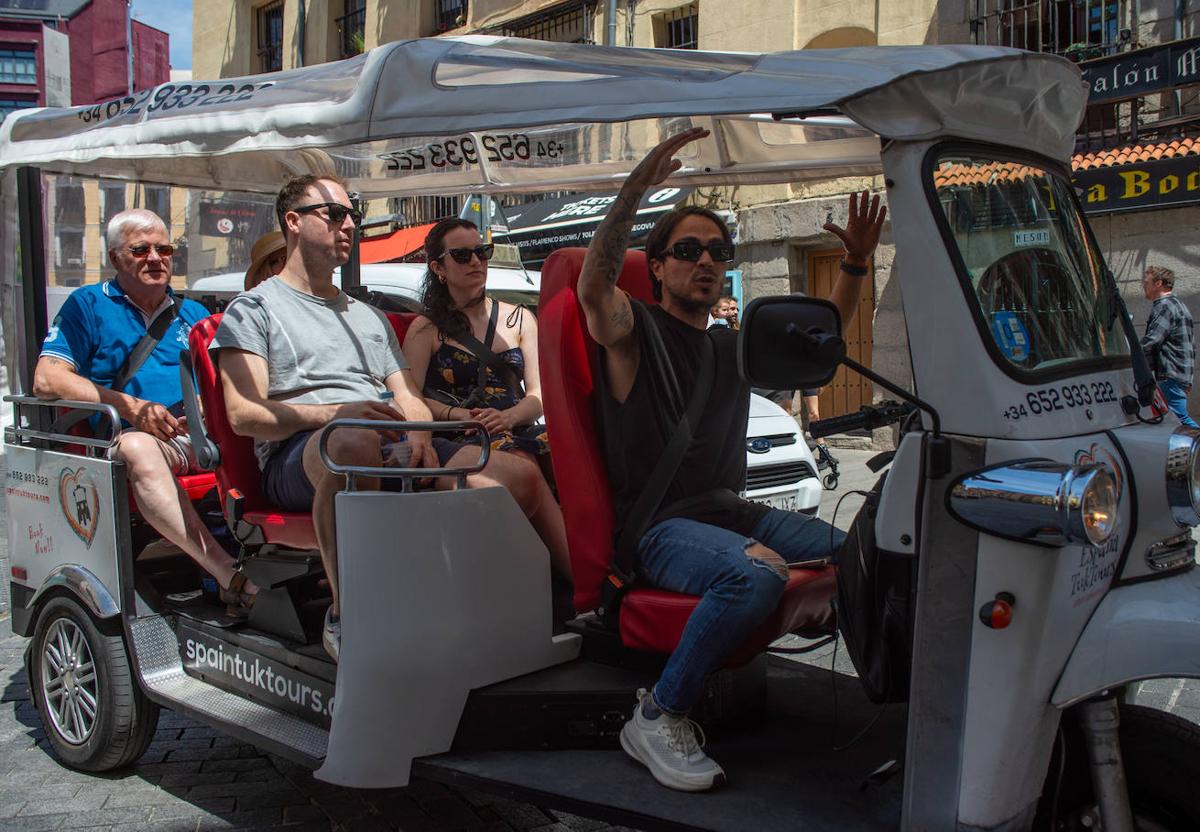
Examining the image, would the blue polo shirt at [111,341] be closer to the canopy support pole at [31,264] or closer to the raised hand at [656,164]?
the canopy support pole at [31,264]

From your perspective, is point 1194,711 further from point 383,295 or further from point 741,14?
point 741,14

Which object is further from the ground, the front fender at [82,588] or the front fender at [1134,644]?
the front fender at [1134,644]

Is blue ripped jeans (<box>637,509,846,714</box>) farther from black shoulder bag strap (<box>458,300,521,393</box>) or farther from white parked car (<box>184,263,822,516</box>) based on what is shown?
white parked car (<box>184,263,822,516</box>)

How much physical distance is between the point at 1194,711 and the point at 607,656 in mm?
2571

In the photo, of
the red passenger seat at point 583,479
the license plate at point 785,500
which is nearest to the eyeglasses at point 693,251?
the red passenger seat at point 583,479

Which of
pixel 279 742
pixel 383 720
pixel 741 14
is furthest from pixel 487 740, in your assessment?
pixel 741 14

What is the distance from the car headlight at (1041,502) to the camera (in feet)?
7.06

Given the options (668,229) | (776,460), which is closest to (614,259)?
(668,229)

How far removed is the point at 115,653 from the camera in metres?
4.12

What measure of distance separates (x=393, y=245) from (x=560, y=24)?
5.26m

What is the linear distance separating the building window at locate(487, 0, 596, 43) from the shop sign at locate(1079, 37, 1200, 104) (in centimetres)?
769

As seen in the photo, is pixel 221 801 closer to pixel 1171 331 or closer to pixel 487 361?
pixel 487 361

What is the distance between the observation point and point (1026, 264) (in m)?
2.64

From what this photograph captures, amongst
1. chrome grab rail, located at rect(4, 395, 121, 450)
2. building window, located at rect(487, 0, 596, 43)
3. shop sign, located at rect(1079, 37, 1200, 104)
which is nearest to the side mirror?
chrome grab rail, located at rect(4, 395, 121, 450)
